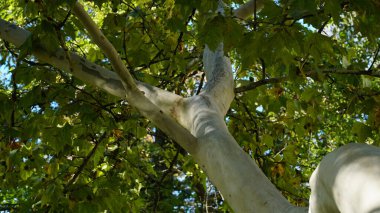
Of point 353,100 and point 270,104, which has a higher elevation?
point 270,104

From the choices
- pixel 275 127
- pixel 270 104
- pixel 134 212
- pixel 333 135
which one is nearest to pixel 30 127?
pixel 134 212

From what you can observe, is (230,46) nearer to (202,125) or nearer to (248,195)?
(202,125)

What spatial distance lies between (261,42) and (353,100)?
4.32 feet

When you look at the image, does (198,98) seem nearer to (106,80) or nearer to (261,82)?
(261,82)

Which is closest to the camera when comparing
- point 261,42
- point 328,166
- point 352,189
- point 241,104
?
point 352,189

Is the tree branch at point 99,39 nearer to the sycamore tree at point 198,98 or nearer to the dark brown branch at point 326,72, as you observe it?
the sycamore tree at point 198,98

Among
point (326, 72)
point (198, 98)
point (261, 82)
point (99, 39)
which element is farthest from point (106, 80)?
point (326, 72)

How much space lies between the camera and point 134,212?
14.2 ft

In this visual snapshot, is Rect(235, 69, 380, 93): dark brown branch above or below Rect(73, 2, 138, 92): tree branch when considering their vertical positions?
below

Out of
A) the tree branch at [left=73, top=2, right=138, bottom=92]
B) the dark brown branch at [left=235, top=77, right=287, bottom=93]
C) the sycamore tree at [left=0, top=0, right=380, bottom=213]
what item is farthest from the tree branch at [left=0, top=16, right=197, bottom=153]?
the dark brown branch at [left=235, top=77, right=287, bottom=93]

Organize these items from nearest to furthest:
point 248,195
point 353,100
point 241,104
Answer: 1. point 248,195
2. point 353,100
3. point 241,104

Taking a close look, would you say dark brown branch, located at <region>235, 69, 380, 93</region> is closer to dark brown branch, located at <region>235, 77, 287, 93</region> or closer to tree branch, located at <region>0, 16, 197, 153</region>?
dark brown branch, located at <region>235, 77, 287, 93</region>

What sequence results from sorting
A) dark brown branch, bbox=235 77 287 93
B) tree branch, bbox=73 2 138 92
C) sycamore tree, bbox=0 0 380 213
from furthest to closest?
dark brown branch, bbox=235 77 287 93 → tree branch, bbox=73 2 138 92 → sycamore tree, bbox=0 0 380 213

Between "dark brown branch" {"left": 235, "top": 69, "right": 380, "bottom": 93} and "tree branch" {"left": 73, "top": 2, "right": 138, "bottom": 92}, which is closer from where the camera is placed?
"tree branch" {"left": 73, "top": 2, "right": 138, "bottom": 92}
